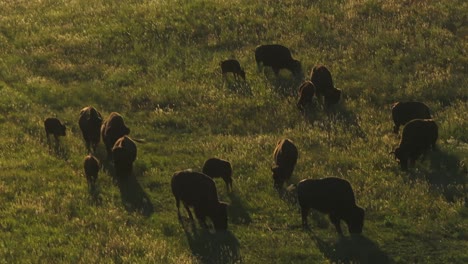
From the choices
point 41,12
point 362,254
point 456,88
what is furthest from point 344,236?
point 41,12

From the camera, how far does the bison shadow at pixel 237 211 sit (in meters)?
17.5

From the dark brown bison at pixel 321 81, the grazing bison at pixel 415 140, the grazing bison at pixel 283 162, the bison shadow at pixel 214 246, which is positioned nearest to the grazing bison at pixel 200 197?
the bison shadow at pixel 214 246

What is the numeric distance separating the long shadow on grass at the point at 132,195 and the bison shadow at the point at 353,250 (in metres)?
4.53

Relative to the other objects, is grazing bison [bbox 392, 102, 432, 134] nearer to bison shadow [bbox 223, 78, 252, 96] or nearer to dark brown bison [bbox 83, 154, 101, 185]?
bison shadow [bbox 223, 78, 252, 96]

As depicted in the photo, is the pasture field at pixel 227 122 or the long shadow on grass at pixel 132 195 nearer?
the pasture field at pixel 227 122

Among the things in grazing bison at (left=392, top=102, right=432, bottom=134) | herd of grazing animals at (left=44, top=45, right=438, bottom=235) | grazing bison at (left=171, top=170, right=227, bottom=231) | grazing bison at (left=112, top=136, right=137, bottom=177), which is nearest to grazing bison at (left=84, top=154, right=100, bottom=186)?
herd of grazing animals at (left=44, top=45, right=438, bottom=235)

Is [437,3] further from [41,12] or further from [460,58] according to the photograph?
[41,12]

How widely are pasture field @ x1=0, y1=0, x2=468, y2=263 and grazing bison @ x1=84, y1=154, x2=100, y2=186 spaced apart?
28cm

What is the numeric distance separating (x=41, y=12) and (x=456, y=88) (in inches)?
912

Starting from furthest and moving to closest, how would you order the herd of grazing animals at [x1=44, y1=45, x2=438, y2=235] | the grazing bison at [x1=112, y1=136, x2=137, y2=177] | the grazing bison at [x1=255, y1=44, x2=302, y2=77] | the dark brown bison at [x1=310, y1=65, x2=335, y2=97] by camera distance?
the grazing bison at [x1=255, y1=44, x2=302, y2=77] → the dark brown bison at [x1=310, y1=65, x2=335, y2=97] → the grazing bison at [x1=112, y1=136, x2=137, y2=177] → the herd of grazing animals at [x1=44, y1=45, x2=438, y2=235]

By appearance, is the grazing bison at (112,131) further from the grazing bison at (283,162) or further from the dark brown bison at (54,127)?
the grazing bison at (283,162)

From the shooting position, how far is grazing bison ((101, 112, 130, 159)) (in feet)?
69.8

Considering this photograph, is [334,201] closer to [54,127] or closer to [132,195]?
[132,195]

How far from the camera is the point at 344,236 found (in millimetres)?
16797
